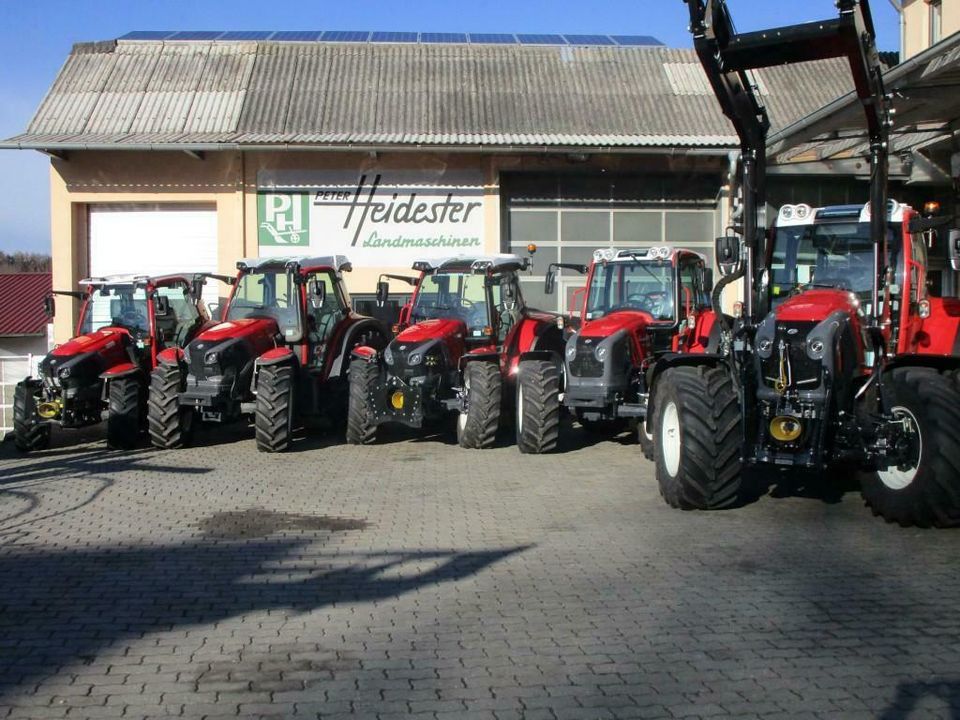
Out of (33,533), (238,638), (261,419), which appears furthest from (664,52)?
(238,638)

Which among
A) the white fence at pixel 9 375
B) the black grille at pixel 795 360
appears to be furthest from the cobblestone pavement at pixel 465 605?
the white fence at pixel 9 375

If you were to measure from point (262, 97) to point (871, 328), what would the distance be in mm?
16593

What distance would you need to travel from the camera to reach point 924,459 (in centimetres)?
786

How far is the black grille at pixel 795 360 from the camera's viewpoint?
331 inches

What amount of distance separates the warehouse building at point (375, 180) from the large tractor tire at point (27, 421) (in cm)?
781

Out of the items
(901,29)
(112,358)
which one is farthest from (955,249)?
(901,29)

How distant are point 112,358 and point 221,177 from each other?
25.6ft

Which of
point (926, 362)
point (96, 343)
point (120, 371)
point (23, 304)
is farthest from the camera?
point (23, 304)

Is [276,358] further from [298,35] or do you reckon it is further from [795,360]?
[298,35]

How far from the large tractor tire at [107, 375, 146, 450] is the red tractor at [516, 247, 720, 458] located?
4.88 metres

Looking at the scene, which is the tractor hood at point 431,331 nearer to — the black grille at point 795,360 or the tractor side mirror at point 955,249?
the black grille at point 795,360

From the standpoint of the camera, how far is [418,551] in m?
7.81

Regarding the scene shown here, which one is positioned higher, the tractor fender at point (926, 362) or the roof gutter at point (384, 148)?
the roof gutter at point (384, 148)

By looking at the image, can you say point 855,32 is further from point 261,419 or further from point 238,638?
point 261,419
